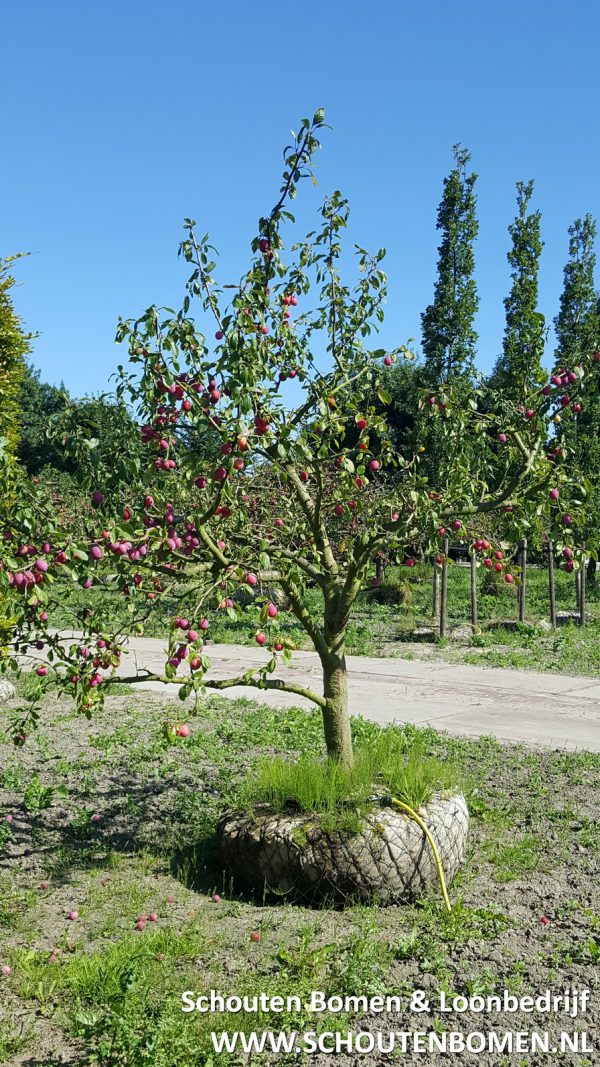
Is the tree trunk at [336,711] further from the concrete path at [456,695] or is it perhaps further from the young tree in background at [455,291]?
the young tree in background at [455,291]

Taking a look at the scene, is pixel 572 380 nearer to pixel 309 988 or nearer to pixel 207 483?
pixel 207 483

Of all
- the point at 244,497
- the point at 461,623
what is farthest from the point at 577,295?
the point at 244,497

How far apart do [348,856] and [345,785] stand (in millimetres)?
409

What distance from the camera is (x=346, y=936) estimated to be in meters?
3.82

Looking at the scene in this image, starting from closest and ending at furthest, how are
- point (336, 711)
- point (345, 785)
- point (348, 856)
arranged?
point (348, 856) → point (345, 785) → point (336, 711)

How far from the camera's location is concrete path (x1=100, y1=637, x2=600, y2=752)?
26.4ft

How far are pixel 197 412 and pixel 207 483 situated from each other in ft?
1.91


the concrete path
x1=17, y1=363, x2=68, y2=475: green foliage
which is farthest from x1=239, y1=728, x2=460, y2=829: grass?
x1=17, y1=363, x2=68, y2=475: green foliage

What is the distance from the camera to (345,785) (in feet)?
14.6

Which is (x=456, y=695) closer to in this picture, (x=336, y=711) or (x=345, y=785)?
(x=336, y=711)

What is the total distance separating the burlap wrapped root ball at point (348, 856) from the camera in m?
4.14

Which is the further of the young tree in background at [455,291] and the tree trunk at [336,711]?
the young tree in background at [455,291]

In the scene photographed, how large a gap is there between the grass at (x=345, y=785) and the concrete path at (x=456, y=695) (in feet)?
9.89

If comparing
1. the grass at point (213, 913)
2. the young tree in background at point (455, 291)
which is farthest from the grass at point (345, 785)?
the young tree in background at point (455, 291)
